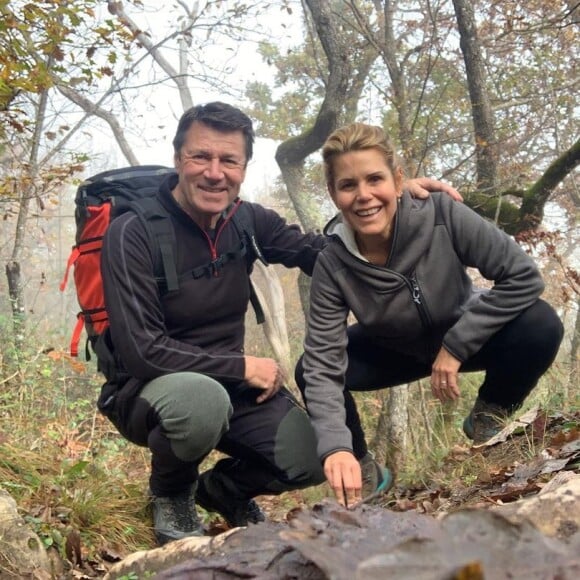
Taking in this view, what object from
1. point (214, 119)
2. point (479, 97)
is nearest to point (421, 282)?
point (214, 119)

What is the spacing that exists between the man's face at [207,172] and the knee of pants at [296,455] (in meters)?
1.08

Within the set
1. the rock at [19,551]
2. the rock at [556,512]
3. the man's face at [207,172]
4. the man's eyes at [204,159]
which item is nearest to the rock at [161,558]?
the rock at [556,512]

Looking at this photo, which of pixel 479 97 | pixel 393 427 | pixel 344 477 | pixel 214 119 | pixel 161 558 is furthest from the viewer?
pixel 393 427

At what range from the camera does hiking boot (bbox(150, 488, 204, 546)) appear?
280 cm

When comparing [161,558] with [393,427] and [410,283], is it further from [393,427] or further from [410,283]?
[393,427]

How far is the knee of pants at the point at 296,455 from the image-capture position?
2.90 m

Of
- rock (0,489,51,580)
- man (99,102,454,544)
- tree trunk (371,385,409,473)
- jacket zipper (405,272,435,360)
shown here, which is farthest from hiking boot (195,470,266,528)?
tree trunk (371,385,409,473)

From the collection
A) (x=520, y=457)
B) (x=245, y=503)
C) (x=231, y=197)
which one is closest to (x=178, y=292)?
(x=231, y=197)

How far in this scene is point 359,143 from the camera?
8.61 ft

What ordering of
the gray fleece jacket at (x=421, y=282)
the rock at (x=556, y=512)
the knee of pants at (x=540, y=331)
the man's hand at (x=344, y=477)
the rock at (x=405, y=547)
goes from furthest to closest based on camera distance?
the knee of pants at (x=540, y=331)
the gray fleece jacket at (x=421, y=282)
the man's hand at (x=344, y=477)
the rock at (x=556, y=512)
the rock at (x=405, y=547)

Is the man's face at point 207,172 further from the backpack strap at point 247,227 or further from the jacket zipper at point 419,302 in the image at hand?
the jacket zipper at point 419,302

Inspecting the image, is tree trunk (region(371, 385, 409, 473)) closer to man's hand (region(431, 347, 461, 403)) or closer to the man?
the man

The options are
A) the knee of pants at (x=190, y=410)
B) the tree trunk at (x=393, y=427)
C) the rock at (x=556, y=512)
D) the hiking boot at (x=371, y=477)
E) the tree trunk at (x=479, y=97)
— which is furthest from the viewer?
the tree trunk at (x=393, y=427)

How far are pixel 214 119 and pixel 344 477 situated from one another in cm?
181
